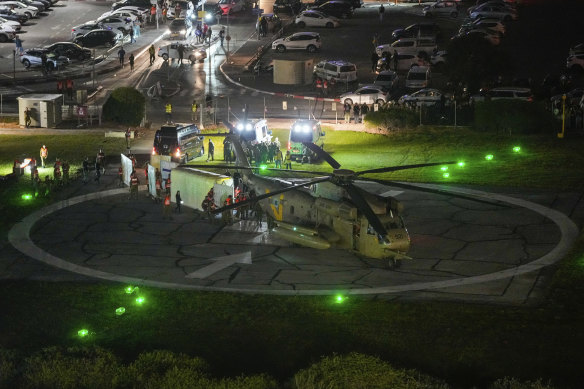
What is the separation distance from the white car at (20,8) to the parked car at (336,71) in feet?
124

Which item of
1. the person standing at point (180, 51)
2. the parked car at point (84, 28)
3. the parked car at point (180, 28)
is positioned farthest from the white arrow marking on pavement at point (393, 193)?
the parked car at point (84, 28)

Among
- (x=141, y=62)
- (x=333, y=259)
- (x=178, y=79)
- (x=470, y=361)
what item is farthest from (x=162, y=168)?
(x=141, y=62)

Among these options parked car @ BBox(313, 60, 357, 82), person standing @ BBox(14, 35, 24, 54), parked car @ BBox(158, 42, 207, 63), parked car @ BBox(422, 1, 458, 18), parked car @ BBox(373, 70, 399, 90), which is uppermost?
parked car @ BBox(422, 1, 458, 18)

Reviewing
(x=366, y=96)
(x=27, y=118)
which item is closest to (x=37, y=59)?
(x=27, y=118)

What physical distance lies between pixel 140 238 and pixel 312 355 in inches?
484

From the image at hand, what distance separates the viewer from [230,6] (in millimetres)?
95750

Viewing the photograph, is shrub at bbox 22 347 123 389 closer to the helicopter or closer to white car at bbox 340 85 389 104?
the helicopter

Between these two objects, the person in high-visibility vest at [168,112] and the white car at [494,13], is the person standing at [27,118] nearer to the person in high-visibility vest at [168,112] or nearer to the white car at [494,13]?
the person in high-visibility vest at [168,112]

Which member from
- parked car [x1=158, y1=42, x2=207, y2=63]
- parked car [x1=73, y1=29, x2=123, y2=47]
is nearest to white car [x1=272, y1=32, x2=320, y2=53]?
parked car [x1=158, y1=42, x2=207, y2=63]

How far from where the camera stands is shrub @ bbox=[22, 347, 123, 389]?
22516 millimetres

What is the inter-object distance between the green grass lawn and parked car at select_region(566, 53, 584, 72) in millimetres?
38056

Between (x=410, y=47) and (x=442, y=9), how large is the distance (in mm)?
18620

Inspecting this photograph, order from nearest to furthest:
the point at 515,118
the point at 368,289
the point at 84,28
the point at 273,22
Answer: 1. the point at 368,289
2. the point at 515,118
3. the point at 84,28
4. the point at 273,22

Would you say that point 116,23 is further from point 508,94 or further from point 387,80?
point 508,94
